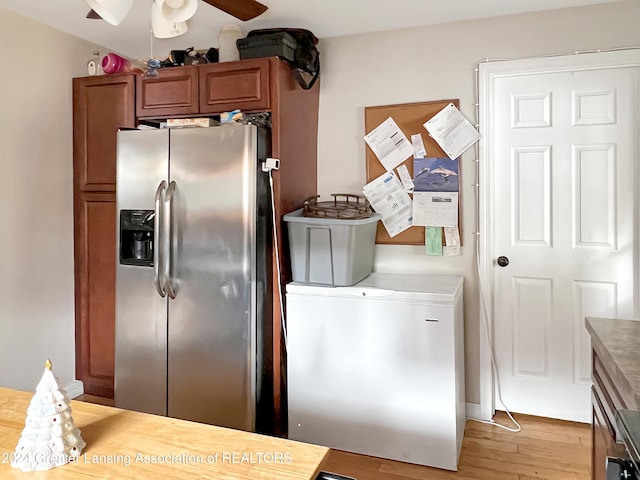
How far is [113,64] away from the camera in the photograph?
9.47 ft

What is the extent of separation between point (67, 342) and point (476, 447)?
2.59 meters

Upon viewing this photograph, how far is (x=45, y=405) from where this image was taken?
3.25 ft

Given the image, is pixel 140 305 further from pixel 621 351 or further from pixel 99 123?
pixel 621 351

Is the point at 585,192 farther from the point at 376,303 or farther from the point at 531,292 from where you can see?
the point at 376,303

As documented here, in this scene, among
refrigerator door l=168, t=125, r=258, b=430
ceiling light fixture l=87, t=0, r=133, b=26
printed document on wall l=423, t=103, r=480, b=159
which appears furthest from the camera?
printed document on wall l=423, t=103, r=480, b=159

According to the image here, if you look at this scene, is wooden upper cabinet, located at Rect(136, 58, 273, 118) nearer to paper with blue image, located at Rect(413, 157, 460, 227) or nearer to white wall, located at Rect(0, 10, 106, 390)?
white wall, located at Rect(0, 10, 106, 390)

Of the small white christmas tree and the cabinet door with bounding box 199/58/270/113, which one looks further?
the cabinet door with bounding box 199/58/270/113

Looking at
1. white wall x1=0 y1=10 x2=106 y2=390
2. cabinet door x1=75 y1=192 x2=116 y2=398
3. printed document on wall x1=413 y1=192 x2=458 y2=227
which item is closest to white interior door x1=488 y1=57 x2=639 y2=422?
printed document on wall x1=413 y1=192 x2=458 y2=227

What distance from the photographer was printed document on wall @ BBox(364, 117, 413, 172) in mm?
2913

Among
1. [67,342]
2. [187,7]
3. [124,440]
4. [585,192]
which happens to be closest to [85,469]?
[124,440]

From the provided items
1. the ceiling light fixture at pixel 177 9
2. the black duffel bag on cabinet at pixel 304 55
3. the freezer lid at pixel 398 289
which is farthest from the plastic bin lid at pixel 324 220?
the ceiling light fixture at pixel 177 9

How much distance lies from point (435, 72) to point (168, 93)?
159 centimetres

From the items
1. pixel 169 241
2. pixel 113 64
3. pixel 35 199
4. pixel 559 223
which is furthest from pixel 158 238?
pixel 559 223

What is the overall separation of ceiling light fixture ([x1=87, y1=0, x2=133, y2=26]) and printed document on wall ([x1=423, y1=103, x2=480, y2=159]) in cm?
191
